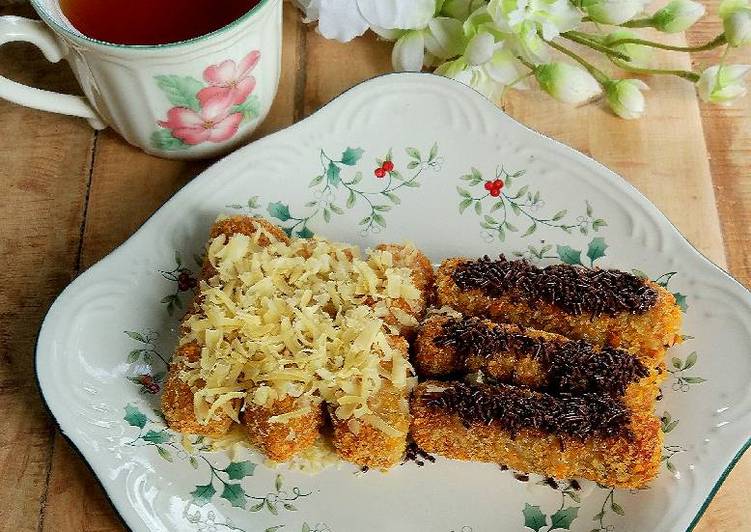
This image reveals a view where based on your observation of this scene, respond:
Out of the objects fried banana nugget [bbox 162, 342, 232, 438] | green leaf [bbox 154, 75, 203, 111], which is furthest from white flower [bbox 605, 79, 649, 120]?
fried banana nugget [bbox 162, 342, 232, 438]

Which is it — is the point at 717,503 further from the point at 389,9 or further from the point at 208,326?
the point at 389,9

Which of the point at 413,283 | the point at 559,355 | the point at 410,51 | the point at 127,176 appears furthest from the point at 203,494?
the point at 410,51

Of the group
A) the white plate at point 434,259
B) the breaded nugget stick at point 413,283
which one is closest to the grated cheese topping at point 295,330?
the breaded nugget stick at point 413,283

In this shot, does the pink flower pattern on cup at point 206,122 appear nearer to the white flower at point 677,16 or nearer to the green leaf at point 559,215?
the green leaf at point 559,215

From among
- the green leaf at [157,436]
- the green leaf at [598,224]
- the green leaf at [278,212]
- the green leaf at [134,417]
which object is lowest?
the green leaf at [157,436]

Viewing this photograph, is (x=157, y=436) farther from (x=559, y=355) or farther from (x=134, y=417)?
(x=559, y=355)

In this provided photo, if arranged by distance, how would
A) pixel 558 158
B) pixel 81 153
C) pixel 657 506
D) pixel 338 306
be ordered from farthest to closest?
pixel 81 153 < pixel 558 158 < pixel 338 306 < pixel 657 506

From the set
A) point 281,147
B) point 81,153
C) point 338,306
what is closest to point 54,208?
point 81,153
